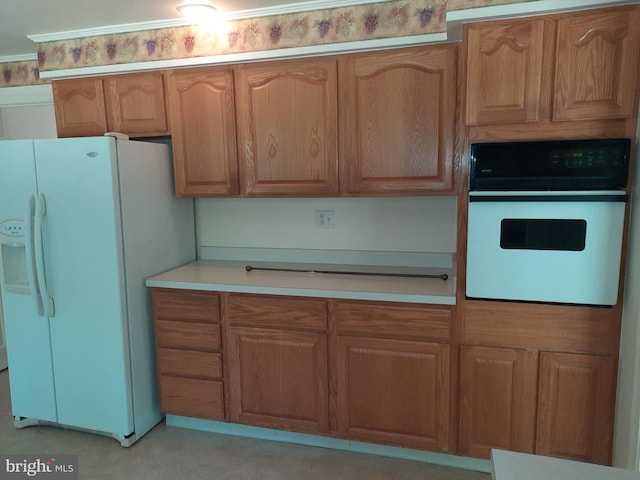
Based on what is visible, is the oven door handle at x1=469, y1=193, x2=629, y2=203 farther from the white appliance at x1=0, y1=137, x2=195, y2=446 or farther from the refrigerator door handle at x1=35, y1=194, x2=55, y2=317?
the refrigerator door handle at x1=35, y1=194, x2=55, y2=317

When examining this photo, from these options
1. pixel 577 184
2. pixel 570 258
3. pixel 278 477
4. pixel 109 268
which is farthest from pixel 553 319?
pixel 109 268

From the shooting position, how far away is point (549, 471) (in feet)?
2.67

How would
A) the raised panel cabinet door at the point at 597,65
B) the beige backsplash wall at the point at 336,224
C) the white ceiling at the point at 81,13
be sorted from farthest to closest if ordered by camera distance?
the beige backsplash wall at the point at 336,224
the white ceiling at the point at 81,13
the raised panel cabinet door at the point at 597,65

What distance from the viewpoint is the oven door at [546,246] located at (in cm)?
179

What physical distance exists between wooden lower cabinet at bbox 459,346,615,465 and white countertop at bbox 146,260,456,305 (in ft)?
1.17

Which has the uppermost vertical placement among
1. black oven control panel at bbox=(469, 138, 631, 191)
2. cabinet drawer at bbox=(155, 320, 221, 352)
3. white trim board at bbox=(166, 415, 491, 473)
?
black oven control panel at bbox=(469, 138, 631, 191)

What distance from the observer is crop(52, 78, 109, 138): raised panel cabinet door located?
9.02ft

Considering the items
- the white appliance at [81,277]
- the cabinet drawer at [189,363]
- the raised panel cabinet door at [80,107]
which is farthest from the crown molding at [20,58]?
the cabinet drawer at [189,363]

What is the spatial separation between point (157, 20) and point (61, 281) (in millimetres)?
1610

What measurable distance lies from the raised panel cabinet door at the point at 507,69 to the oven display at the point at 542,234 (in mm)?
435

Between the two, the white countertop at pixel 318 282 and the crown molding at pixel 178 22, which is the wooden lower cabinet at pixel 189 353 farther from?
the crown molding at pixel 178 22

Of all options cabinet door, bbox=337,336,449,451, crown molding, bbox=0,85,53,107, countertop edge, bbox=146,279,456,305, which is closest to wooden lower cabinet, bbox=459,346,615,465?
cabinet door, bbox=337,336,449,451

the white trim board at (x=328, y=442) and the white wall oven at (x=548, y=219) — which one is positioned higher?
the white wall oven at (x=548, y=219)

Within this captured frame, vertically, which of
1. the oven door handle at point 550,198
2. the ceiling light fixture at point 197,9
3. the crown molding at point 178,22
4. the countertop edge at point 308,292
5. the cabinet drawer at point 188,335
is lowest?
the cabinet drawer at point 188,335
